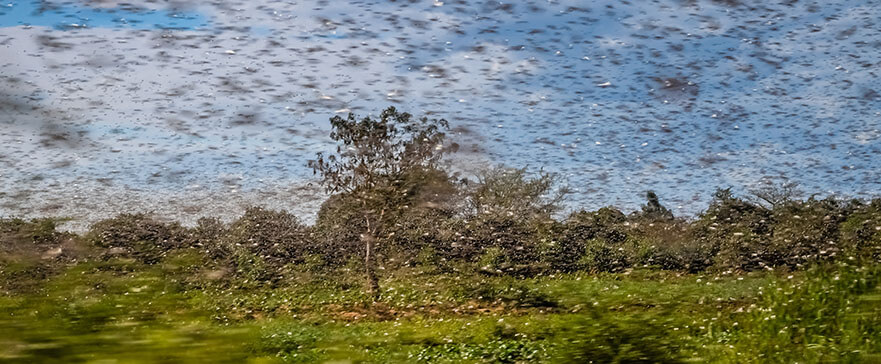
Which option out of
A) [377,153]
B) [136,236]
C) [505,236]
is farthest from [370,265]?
[136,236]

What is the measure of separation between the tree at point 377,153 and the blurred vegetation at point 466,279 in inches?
3.5

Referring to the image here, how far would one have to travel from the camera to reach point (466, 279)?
23.8 metres

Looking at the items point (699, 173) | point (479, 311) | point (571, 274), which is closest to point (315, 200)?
point (479, 311)

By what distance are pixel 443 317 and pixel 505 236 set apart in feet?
37.2

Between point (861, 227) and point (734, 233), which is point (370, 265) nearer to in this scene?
point (734, 233)

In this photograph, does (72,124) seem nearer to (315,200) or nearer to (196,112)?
(196,112)

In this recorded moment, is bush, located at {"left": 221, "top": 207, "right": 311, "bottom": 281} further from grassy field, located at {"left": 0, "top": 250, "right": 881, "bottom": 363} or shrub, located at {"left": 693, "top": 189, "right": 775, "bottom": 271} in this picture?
shrub, located at {"left": 693, "top": 189, "right": 775, "bottom": 271}

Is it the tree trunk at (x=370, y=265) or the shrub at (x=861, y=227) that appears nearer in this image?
the shrub at (x=861, y=227)

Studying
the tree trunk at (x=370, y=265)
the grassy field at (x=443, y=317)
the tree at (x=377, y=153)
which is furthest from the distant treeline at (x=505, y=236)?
the tree at (x=377, y=153)

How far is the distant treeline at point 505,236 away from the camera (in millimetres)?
25000

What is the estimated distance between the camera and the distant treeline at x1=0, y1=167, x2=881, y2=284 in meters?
25.0

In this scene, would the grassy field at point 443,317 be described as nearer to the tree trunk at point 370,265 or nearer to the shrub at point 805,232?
the tree trunk at point 370,265

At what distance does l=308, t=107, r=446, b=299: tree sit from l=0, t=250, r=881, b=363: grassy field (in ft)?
10.7

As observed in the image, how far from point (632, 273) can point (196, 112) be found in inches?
600
